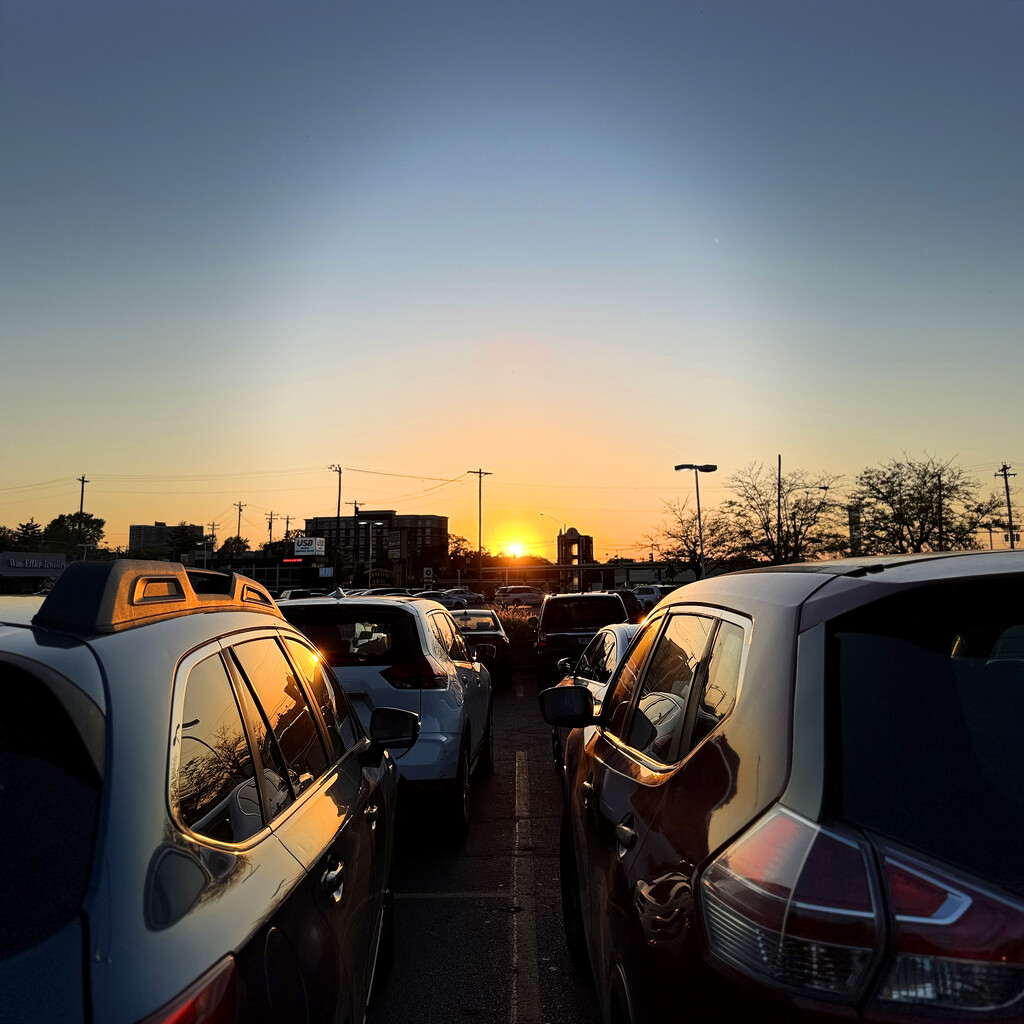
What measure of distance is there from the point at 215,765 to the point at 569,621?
1423 centimetres

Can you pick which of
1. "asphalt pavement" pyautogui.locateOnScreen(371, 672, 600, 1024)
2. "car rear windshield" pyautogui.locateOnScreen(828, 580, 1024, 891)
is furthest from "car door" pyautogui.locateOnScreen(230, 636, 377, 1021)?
"car rear windshield" pyautogui.locateOnScreen(828, 580, 1024, 891)

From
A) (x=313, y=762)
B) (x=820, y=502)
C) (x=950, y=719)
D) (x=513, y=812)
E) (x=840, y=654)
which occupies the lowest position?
(x=513, y=812)

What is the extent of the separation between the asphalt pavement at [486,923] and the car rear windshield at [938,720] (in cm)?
276

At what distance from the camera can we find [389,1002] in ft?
13.3

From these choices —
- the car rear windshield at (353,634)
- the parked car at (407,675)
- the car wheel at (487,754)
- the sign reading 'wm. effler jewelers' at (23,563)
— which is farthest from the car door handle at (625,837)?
the sign reading 'wm. effler jewelers' at (23,563)

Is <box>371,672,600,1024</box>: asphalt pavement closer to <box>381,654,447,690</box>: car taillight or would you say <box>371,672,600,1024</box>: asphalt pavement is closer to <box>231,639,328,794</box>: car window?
<box>381,654,447,690</box>: car taillight

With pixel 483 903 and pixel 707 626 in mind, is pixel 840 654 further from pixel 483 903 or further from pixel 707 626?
pixel 483 903

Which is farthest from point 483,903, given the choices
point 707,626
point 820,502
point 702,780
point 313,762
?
point 820,502

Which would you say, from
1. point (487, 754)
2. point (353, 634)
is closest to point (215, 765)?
point (353, 634)

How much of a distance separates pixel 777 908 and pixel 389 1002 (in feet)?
10.1

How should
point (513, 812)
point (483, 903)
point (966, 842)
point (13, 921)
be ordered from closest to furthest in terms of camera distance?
point (13, 921) < point (966, 842) < point (483, 903) < point (513, 812)

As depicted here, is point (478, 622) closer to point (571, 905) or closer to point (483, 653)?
point (483, 653)

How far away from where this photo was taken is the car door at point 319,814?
2.34m

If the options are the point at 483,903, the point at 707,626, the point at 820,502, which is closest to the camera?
the point at 707,626
